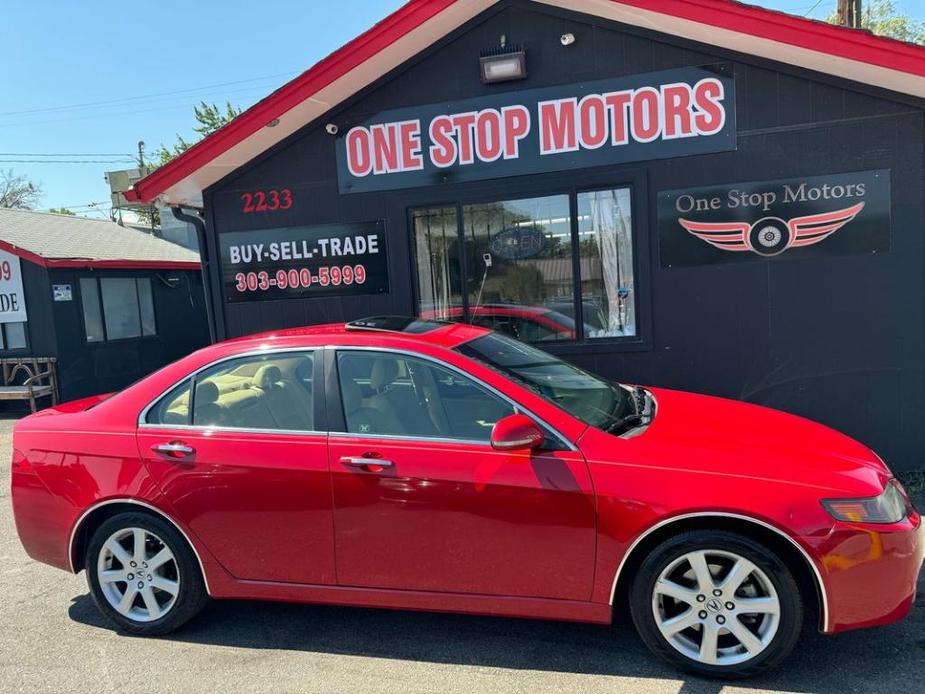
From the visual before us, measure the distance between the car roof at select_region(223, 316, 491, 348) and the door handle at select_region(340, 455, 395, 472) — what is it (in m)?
0.62

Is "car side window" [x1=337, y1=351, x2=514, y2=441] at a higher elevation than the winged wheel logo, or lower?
lower

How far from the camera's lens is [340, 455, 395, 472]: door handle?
3.18 meters

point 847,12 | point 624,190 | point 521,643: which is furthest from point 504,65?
point 847,12

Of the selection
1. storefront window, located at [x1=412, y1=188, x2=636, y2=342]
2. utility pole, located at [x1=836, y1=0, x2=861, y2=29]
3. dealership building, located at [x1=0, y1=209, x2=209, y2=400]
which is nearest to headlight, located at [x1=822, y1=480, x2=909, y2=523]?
storefront window, located at [x1=412, y1=188, x2=636, y2=342]

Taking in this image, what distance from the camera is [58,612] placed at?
394cm

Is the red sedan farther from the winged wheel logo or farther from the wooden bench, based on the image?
the wooden bench

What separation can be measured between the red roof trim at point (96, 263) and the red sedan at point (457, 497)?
29.0ft

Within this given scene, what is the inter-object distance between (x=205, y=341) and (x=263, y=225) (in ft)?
30.9

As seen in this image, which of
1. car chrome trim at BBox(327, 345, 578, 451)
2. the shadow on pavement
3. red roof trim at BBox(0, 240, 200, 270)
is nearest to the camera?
the shadow on pavement

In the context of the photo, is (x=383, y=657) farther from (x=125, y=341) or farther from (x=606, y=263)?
(x=125, y=341)

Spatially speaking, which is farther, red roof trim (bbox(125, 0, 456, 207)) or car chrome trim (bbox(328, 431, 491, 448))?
red roof trim (bbox(125, 0, 456, 207))

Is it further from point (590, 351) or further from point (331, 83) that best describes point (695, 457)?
point (331, 83)

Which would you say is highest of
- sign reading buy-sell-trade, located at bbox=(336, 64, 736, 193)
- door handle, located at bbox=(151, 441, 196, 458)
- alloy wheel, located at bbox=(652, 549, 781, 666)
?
sign reading buy-sell-trade, located at bbox=(336, 64, 736, 193)

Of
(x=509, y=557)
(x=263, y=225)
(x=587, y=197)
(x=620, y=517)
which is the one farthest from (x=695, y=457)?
(x=263, y=225)
